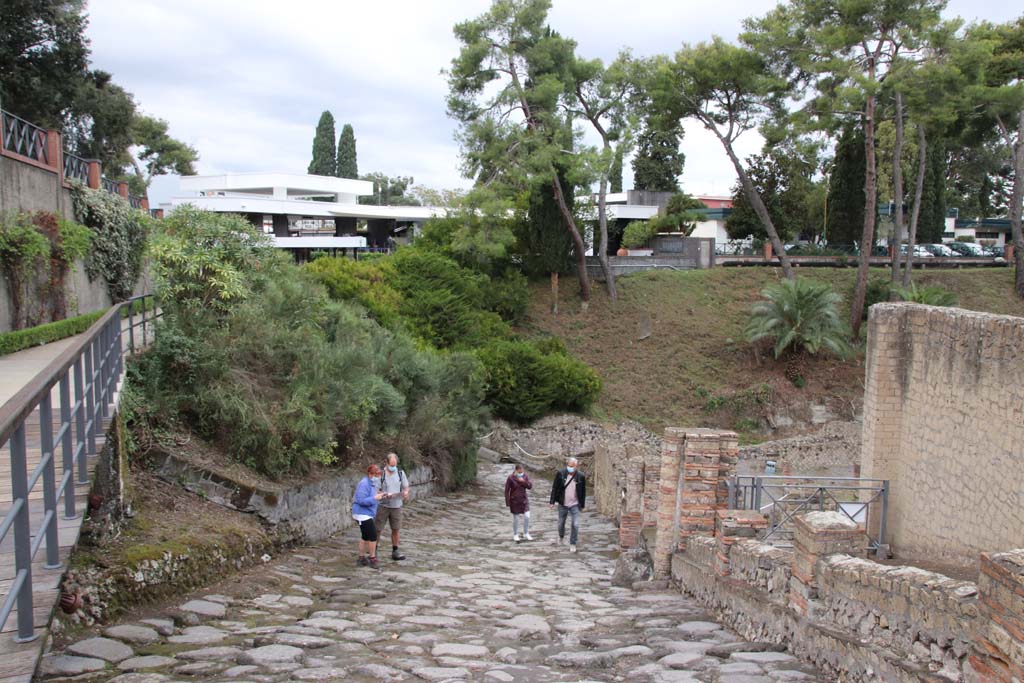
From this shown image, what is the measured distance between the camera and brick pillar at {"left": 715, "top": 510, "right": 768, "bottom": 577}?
8.04 meters

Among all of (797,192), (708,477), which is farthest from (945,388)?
(797,192)

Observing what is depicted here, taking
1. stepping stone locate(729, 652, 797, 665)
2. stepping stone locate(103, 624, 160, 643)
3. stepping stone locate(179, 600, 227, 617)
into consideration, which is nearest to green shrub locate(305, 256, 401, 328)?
stepping stone locate(179, 600, 227, 617)

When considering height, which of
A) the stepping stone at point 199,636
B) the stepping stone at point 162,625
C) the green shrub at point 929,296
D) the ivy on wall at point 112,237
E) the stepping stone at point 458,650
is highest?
the ivy on wall at point 112,237

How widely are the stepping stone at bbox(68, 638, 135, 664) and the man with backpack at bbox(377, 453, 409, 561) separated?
14.3ft

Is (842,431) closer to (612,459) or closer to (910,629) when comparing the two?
(612,459)

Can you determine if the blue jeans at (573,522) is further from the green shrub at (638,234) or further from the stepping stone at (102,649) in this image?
the green shrub at (638,234)

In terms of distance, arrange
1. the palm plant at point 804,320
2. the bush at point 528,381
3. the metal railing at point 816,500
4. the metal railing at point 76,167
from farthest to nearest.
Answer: the palm plant at point 804,320
the bush at point 528,381
the metal railing at point 76,167
the metal railing at point 816,500

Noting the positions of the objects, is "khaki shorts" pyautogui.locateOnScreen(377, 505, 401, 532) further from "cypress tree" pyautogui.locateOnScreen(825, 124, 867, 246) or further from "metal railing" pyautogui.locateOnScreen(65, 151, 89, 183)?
"cypress tree" pyautogui.locateOnScreen(825, 124, 867, 246)

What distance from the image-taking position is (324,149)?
66.6 meters

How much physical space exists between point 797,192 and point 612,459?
33588 mm

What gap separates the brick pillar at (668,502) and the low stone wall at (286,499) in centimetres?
410

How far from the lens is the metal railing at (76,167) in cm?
1836

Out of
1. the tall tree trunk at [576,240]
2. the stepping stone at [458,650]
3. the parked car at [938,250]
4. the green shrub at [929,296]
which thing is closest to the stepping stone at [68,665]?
the stepping stone at [458,650]

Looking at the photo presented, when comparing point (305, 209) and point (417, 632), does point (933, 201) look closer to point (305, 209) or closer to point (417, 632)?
point (305, 209)
